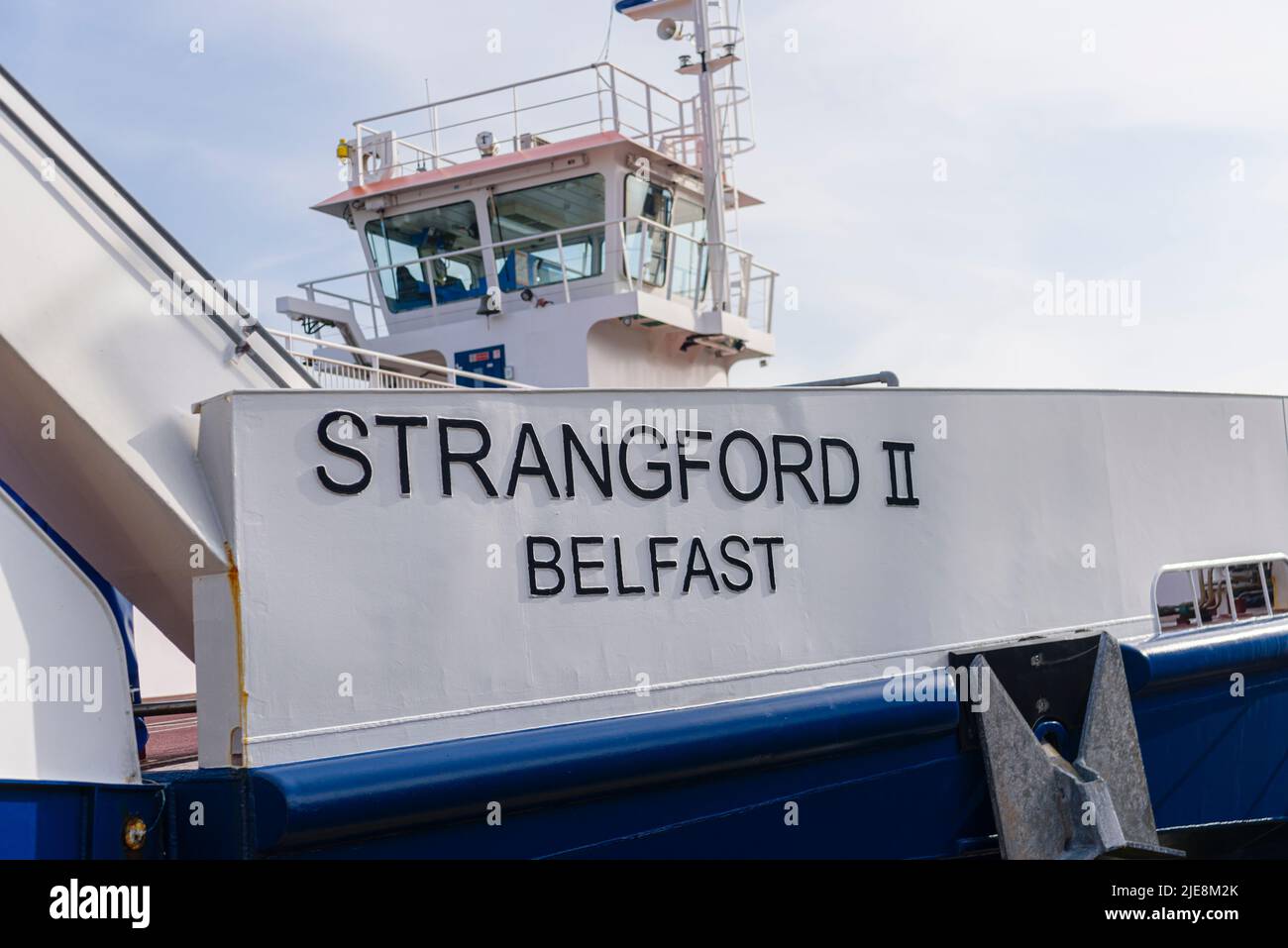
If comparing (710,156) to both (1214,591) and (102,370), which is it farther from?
(102,370)

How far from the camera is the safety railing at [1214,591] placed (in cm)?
585

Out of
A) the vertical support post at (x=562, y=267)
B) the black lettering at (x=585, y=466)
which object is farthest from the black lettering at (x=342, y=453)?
the vertical support post at (x=562, y=267)

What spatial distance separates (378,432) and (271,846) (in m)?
1.17

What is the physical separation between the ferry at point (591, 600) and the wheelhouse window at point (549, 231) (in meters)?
4.59

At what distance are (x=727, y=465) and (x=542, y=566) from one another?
794 mm

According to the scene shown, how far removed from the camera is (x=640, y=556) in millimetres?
4367

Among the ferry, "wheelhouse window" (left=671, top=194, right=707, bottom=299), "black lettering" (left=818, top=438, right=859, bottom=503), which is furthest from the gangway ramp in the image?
"wheelhouse window" (left=671, top=194, right=707, bottom=299)

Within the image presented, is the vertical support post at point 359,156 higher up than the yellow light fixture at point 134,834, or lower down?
higher up

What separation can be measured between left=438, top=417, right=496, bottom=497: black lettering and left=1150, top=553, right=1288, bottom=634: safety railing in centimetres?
319

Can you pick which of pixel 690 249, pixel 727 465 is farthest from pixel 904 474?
pixel 690 249

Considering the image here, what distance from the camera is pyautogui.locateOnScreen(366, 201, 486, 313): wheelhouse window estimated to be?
33.0 ft

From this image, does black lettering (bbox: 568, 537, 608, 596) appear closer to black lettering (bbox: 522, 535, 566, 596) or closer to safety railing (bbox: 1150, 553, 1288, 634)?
black lettering (bbox: 522, 535, 566, 596)

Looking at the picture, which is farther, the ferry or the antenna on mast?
the antenna on mast

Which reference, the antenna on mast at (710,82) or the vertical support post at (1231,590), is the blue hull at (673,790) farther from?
the antenna on mast at (710,82)
